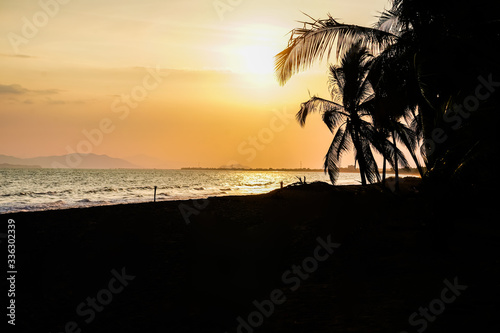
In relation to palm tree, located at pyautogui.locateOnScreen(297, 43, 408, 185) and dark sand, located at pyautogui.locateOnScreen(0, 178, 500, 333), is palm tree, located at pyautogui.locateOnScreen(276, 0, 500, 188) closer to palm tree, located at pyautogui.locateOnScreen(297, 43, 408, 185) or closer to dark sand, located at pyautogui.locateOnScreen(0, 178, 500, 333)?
dark sand, located at pyautogui.locateOnScreen(0, 178, 500, 333)

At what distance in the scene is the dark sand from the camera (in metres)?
5.47

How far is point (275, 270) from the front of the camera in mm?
7797

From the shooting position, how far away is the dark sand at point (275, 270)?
547 centimetres

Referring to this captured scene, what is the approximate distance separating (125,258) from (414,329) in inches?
251

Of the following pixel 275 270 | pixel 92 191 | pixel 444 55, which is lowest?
pixel 275 270

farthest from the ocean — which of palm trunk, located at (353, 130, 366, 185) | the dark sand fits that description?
the dark sand

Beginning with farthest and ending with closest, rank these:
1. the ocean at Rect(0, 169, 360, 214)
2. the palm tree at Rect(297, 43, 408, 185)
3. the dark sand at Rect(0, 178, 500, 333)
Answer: the ocean at Rect(0, 169, 360, 214) < the palm tree at Rect(297, 43, 408, 185) < the dark sand at Rect(0, 178, 500, 333)

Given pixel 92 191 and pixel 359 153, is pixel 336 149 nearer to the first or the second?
pixel 359 153

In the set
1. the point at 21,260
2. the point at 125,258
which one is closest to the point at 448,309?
the point at 125,258

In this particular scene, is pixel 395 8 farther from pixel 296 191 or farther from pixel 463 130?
pixel 296 191

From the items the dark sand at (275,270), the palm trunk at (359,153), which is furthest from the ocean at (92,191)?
the dark sand at (275,270)

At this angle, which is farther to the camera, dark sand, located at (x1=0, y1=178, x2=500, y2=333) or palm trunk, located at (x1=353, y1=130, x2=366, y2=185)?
palm trunk, located at (x1=353, y1=130, x2=366, y2=185)

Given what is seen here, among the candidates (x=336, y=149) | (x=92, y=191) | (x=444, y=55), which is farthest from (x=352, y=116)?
(x=92, y=191)

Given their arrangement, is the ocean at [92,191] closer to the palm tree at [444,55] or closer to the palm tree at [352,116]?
the palm tree at [352,116]
